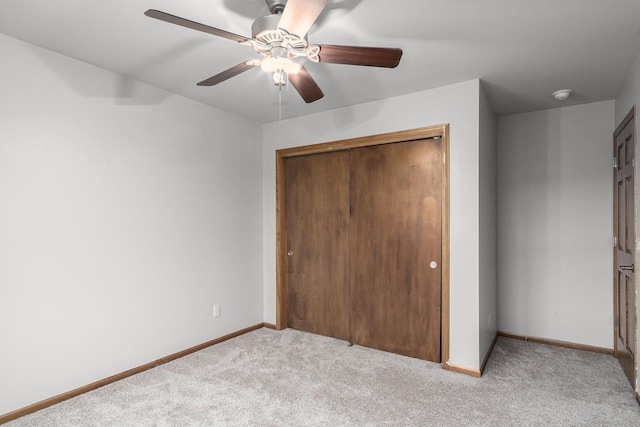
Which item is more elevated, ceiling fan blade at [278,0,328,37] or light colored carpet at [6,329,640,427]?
ceiling fan blade at [278,0,328,37]

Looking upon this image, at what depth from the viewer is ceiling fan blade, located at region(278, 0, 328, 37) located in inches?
55.3

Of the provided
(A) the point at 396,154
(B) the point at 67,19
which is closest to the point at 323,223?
(A) the point at 396,154

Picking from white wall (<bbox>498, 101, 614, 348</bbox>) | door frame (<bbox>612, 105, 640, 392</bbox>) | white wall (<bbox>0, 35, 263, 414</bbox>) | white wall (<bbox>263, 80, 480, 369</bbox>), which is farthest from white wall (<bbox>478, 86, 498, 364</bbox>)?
white wall (<bbox>0, 35, 263, 414</bbox>)

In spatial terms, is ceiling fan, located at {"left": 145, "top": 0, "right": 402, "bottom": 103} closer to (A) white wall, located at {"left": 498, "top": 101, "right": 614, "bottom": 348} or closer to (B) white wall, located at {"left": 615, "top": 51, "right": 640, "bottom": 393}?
(B) white wall, located at {"left": 615, "top": 51, "right": 640, "bottom": 393}

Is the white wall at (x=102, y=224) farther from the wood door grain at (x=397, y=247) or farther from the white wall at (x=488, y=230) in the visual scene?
the white wall at (x=488, y=230)

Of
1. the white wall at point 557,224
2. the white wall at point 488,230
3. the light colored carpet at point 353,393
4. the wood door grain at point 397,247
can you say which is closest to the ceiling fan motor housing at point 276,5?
the wood door grain at point 397,247

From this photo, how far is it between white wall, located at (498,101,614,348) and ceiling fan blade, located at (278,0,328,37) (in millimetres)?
3057

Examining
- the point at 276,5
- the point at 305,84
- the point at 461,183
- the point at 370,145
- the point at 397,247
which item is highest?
the point at 276,5

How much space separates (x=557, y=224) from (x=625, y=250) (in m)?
0.71

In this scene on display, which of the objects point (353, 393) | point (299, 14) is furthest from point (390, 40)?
point (353, 393)

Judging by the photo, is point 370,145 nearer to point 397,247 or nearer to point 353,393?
point 397,247

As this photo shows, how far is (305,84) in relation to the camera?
2148 millimetres

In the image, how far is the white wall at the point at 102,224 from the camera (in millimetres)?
2256

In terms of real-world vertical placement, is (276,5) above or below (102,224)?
above
